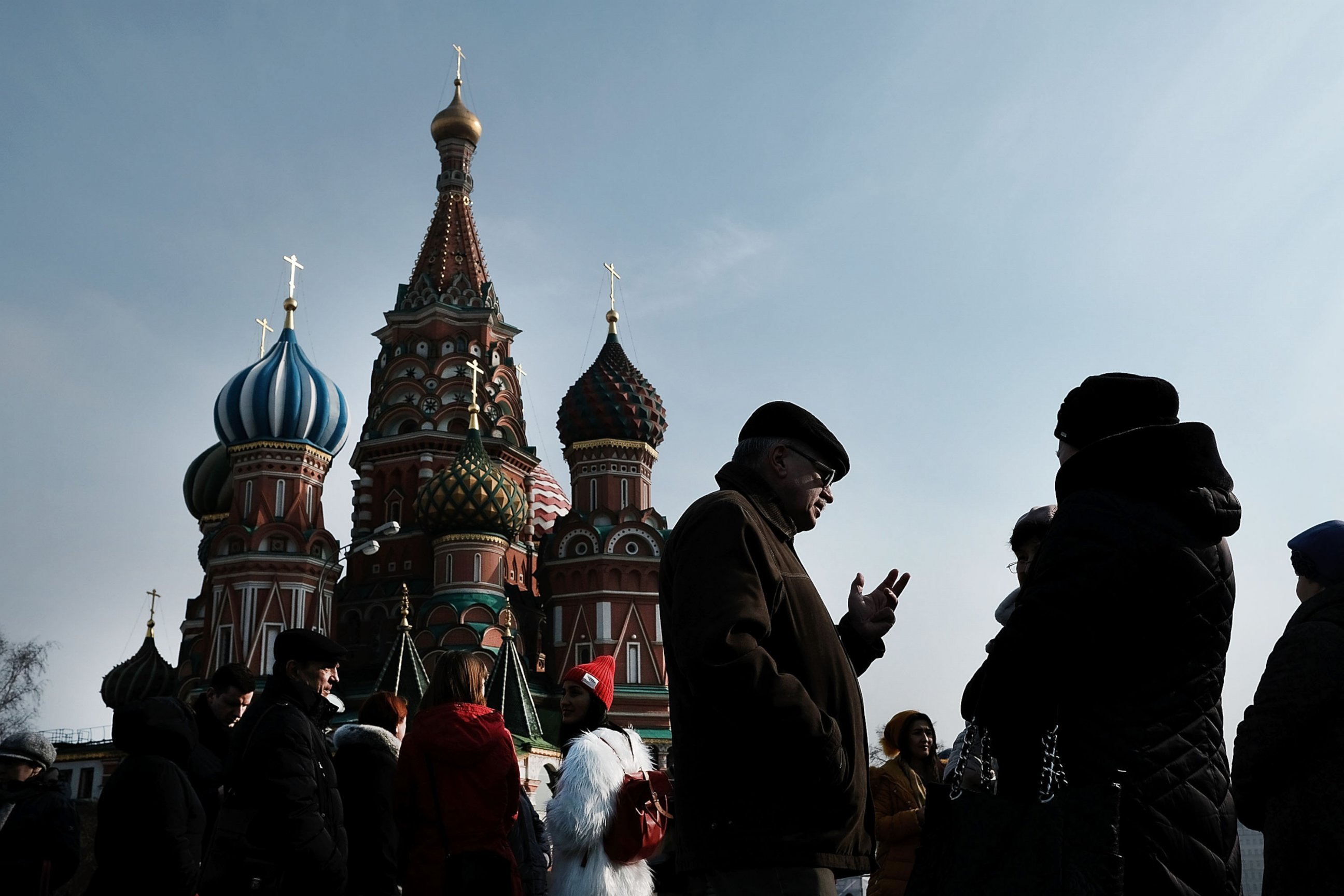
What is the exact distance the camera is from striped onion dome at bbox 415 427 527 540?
31.2m

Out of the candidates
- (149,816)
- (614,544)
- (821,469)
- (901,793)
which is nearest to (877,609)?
(821,469)

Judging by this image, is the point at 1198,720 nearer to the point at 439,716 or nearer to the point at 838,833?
the point at 838,833

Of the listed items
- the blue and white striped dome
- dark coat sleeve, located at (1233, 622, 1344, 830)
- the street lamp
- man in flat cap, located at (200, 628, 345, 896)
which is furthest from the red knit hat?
the blue and white striped dome

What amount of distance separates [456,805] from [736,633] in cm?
228

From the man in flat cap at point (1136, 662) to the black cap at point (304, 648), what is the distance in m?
3.10

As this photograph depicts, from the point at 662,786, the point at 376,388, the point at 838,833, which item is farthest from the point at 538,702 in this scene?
the point at 838,833

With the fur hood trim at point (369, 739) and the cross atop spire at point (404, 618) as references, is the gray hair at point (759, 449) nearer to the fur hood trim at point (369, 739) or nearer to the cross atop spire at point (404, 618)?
the fur hood trim at point (369, 739)

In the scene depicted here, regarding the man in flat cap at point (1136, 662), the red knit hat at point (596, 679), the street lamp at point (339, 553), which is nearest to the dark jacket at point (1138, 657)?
the man in flat cap at point (1136, 662)

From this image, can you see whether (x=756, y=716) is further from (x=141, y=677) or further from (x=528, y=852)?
(x=141, y=677)

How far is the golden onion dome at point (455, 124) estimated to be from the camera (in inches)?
1535

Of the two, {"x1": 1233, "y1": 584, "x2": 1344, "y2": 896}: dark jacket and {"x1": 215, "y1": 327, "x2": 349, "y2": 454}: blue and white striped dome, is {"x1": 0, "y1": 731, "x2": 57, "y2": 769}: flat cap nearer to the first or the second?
{"x1": 1233, "y1": 584, "x2": 1344, "y2": 896}: dark jacket

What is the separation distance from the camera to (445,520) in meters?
31.3

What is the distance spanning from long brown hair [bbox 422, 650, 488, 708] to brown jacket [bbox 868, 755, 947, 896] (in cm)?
159

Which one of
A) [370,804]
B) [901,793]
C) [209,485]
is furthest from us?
[209,485]
